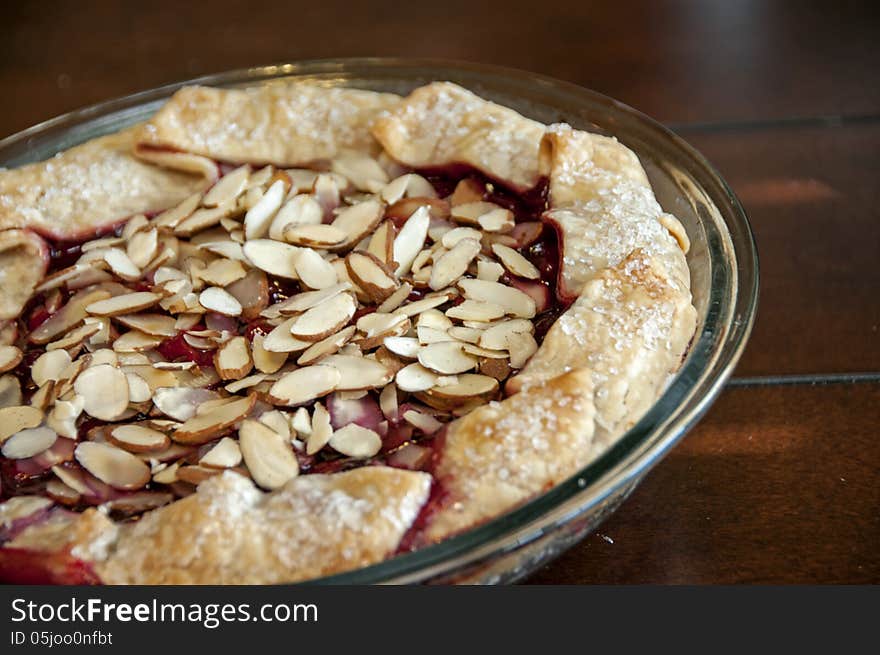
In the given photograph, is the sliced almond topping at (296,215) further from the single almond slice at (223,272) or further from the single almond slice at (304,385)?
the single almond slice at (304,385)

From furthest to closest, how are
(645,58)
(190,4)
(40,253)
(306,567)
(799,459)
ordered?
(190,4) → (645,58) → (40,253) → (799,459) → (306,567)

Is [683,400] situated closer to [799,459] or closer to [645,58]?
[799,459]

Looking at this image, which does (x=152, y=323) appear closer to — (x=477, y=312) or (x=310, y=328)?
(x=310, y=328)

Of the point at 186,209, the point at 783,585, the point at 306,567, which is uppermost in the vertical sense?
the point at 186,209

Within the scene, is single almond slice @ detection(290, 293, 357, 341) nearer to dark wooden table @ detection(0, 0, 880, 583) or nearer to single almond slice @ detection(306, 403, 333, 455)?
single almond slice @ detection(306, 403, 333, 455)

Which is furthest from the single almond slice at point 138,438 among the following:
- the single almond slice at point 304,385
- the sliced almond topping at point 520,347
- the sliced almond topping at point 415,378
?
the sliced almond topping at point 520,347

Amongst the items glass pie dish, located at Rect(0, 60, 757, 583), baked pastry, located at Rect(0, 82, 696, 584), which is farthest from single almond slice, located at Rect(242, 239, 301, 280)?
glass pie dish, located at Rect(0, 60, 757, 583)

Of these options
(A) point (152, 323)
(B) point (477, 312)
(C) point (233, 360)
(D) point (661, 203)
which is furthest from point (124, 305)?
(D) point (661, 203)

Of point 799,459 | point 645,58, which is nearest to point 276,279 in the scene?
point 799,459

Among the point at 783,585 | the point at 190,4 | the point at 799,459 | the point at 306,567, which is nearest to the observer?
the point at 306,567
